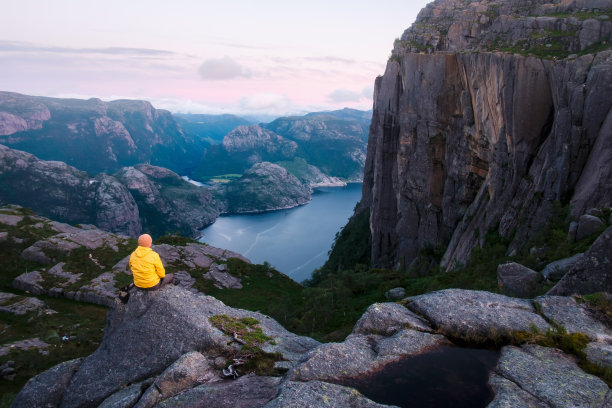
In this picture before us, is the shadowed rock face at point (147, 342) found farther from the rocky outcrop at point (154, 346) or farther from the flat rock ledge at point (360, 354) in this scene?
the flat rock ledge at point (360, 354)

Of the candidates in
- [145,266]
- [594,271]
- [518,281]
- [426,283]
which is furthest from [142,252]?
[426,283]

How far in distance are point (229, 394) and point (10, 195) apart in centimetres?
23897

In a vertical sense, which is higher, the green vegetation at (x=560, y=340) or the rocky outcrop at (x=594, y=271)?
the rocky outcrop at (x=594, y=271)

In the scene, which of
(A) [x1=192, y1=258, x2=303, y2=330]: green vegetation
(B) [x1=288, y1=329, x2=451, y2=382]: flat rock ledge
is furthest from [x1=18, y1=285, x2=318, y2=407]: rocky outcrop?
(A) [x1=192, y1=258, x2=303, y2=330]: green vegetation

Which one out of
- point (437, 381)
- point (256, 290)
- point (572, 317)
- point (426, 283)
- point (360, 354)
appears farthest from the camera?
point (256, 290)

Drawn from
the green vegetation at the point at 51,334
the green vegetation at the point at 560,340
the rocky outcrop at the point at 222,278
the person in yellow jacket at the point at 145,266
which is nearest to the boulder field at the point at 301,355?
the green vegetation at the point at 560,340

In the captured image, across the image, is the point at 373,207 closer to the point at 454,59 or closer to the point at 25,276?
the point at 454,59

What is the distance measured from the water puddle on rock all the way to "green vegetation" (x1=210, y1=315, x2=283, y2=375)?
3109 mm

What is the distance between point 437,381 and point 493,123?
1530 inches

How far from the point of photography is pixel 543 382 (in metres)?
10.6

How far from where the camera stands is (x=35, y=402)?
14.2 metres

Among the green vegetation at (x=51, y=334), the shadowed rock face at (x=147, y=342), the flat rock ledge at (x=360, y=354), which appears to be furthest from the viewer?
the green vegetation at (x=51, y=334)

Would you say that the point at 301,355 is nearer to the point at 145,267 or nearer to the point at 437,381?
the point at 437,381

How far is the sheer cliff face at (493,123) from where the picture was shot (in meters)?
30.2
